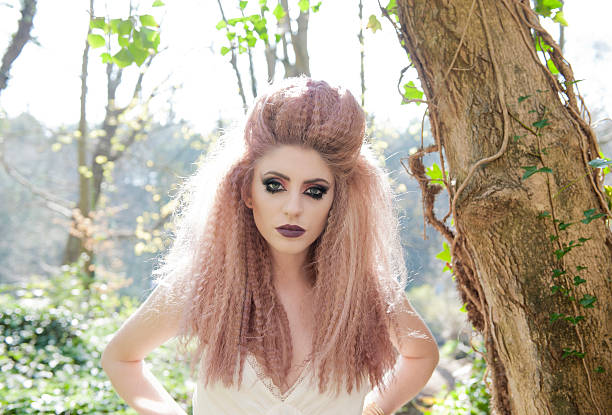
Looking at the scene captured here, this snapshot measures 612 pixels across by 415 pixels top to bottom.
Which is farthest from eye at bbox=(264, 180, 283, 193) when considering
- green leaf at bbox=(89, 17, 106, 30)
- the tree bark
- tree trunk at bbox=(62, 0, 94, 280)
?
tree trunk at bbox=(62, 0, 94, 280)

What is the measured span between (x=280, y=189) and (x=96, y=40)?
0.90m

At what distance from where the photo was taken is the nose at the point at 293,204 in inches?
68.0

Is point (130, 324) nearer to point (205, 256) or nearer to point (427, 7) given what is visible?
point (205, 256)

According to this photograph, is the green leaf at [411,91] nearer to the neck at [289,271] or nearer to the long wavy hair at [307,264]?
the long wavy hair at [307,264]

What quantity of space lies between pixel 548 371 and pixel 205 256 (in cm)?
119

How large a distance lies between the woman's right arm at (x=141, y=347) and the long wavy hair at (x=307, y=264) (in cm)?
7

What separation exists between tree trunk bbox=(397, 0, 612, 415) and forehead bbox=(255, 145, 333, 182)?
0.47 meters

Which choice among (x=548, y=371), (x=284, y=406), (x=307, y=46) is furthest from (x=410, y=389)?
(x=307, y=46)

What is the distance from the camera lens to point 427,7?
55.2 inches

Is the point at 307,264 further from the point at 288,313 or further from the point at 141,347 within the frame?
the point at 141,347

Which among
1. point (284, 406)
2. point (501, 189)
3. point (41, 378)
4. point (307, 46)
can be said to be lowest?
point (41, 378)

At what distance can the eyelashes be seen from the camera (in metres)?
1.75

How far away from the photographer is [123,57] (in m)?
1.90

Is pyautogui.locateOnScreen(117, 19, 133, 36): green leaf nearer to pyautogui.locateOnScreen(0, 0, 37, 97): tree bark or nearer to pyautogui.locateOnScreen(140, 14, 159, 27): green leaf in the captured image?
pyautogui.locateOnScreen(140, 14, 159, 27): green leaf
